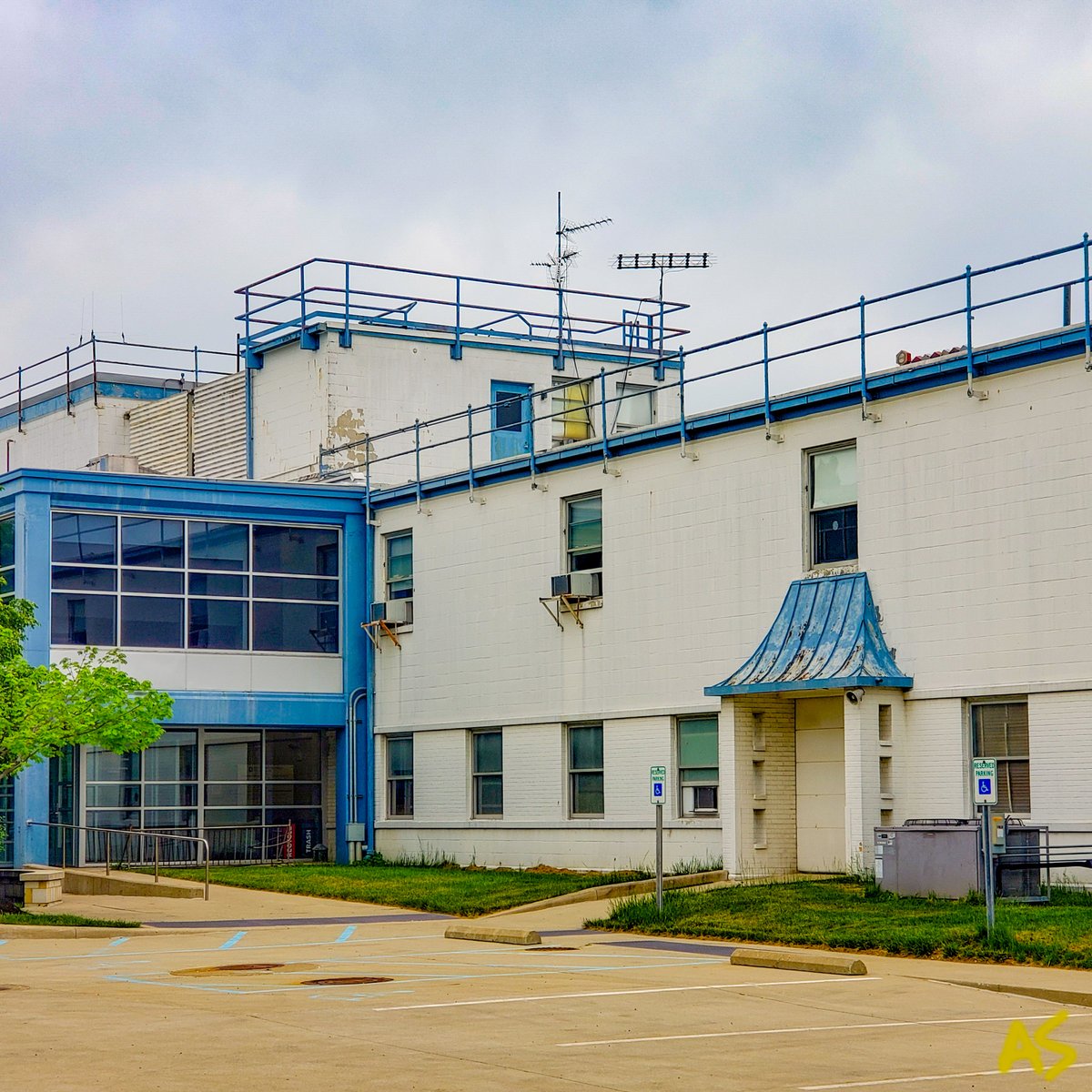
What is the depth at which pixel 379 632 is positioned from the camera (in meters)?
35.5

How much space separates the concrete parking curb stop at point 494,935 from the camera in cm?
2044

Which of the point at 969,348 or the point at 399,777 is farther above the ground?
the point at 969,348

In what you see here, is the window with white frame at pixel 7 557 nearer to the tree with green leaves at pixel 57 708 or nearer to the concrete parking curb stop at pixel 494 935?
the tree with green leaves at pixel 57 708

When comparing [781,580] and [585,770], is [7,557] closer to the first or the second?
[585,770]

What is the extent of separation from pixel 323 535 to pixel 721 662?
10688 millimetres

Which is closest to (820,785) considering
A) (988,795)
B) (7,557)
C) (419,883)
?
(419,883)

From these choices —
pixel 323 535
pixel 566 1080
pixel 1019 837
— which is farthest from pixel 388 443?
pixel 566 1080

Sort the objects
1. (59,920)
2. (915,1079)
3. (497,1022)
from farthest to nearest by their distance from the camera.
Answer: (59,920) → (497,1022) → (915,1079)

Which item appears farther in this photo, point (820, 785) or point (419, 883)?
point (419, 883)

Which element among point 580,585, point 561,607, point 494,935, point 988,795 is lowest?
point 494,935

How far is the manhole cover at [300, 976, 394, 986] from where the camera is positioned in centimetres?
1627

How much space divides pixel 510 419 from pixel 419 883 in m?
15.5

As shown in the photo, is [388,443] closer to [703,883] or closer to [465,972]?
[703,883]

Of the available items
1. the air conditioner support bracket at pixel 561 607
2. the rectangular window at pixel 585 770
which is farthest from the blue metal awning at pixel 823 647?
the air conditioner support bracket at pixel 561 607
